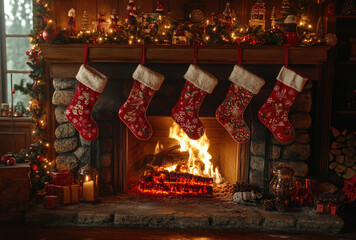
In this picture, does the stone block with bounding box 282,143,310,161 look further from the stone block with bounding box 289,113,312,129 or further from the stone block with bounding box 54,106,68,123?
the stone block with bounding box 54,106,68,123

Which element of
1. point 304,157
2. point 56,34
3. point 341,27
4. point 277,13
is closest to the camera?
point 56,34

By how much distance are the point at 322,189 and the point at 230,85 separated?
1.33m

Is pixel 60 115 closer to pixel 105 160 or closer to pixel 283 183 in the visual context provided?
pixel 105 160

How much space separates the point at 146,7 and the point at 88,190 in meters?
1.79

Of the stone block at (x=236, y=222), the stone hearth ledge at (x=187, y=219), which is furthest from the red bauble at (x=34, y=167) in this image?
the stone block at (x=236, y=222)

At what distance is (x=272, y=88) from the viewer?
3172 mm

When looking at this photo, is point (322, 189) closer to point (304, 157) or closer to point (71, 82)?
point (304, 157)

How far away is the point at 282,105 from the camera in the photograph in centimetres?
300

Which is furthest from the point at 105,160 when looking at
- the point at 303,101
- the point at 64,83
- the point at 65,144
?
the point at 303,101

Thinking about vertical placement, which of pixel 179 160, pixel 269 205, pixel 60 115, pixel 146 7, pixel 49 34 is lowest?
pixel 269 205

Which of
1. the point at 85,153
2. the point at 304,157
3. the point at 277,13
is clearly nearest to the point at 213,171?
the point at 304,157

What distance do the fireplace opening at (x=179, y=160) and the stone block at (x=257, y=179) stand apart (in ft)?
0.53

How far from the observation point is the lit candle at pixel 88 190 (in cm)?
310

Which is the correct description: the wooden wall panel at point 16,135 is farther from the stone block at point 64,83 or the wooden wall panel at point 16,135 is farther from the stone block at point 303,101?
the stone block at point 303,101
